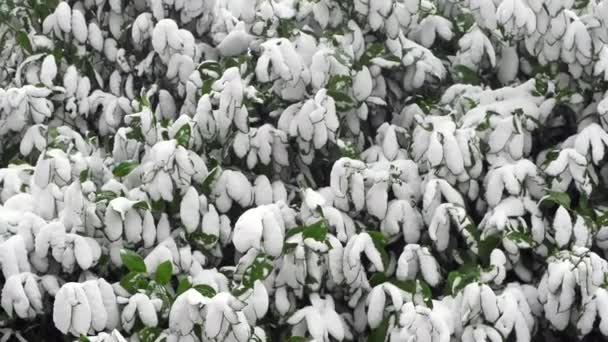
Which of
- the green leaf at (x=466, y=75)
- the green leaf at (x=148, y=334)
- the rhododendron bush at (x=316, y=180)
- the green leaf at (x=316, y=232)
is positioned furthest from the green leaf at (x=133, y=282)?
the green leaf at (x=466, y=75)

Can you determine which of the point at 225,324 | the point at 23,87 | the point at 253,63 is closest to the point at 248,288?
the point at 225,324

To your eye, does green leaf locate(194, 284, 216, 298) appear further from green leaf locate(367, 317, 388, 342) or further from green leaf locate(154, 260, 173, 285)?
green leaf locate(367, 317, 388, 342)

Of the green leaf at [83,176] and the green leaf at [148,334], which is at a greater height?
the green leaf at [83,176]

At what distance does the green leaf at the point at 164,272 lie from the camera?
9.03ft

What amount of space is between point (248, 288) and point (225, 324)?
17cm

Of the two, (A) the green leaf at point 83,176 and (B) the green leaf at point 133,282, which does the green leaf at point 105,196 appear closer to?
(A) the green leaf at point 83,176

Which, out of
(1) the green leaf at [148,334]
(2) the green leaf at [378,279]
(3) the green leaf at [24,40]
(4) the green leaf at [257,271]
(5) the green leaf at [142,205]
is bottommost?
(2) the green leaf at [378,279]

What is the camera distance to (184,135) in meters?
2.96

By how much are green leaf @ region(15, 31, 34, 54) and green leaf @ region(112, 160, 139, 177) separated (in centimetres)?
82

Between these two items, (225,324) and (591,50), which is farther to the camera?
(591,50)

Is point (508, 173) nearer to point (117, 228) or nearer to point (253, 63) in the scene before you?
point (253, 63)

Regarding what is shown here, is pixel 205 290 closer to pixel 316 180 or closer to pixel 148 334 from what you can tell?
pixel 148 334

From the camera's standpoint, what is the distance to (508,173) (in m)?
2.98

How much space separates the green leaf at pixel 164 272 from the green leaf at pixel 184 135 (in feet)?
1.29
